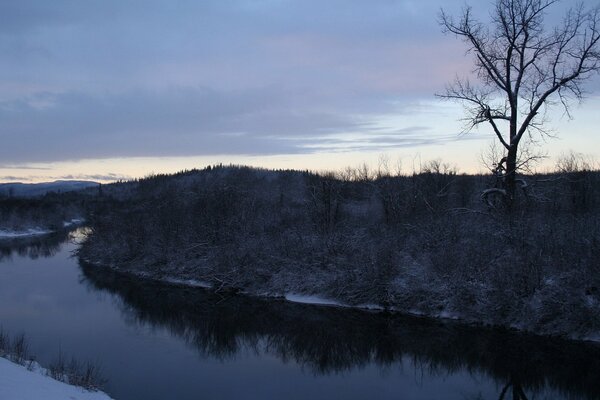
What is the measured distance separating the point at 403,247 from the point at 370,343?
6.91 meters

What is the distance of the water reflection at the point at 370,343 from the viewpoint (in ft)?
40.3

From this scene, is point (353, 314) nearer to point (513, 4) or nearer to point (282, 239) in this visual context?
point (282, 239)

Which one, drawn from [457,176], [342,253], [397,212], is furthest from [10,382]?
[457,176]

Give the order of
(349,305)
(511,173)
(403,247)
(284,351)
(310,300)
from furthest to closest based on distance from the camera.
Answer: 1. (403,247)
2. (310,300)
3. (349,305)
4. (511,173)
5. (284,351)

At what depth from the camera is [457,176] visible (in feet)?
118

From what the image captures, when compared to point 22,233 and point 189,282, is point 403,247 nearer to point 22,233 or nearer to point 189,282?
point 189,282

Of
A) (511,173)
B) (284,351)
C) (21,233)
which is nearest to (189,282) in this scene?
(284,351)

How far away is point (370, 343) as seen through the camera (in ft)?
50.7

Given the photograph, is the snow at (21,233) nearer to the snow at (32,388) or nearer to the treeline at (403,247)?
the treeline at (403,247)

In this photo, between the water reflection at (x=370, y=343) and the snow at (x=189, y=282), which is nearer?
the water reflection at (x=370, y=343)

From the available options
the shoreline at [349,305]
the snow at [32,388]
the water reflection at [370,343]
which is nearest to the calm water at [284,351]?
the water reflection at [370,343]

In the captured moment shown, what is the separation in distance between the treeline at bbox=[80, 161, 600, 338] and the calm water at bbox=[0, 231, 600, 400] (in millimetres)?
1145

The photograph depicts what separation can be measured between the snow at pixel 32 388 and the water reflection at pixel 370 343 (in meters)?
5.74

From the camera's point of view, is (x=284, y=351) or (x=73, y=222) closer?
(x=284, y=351)
